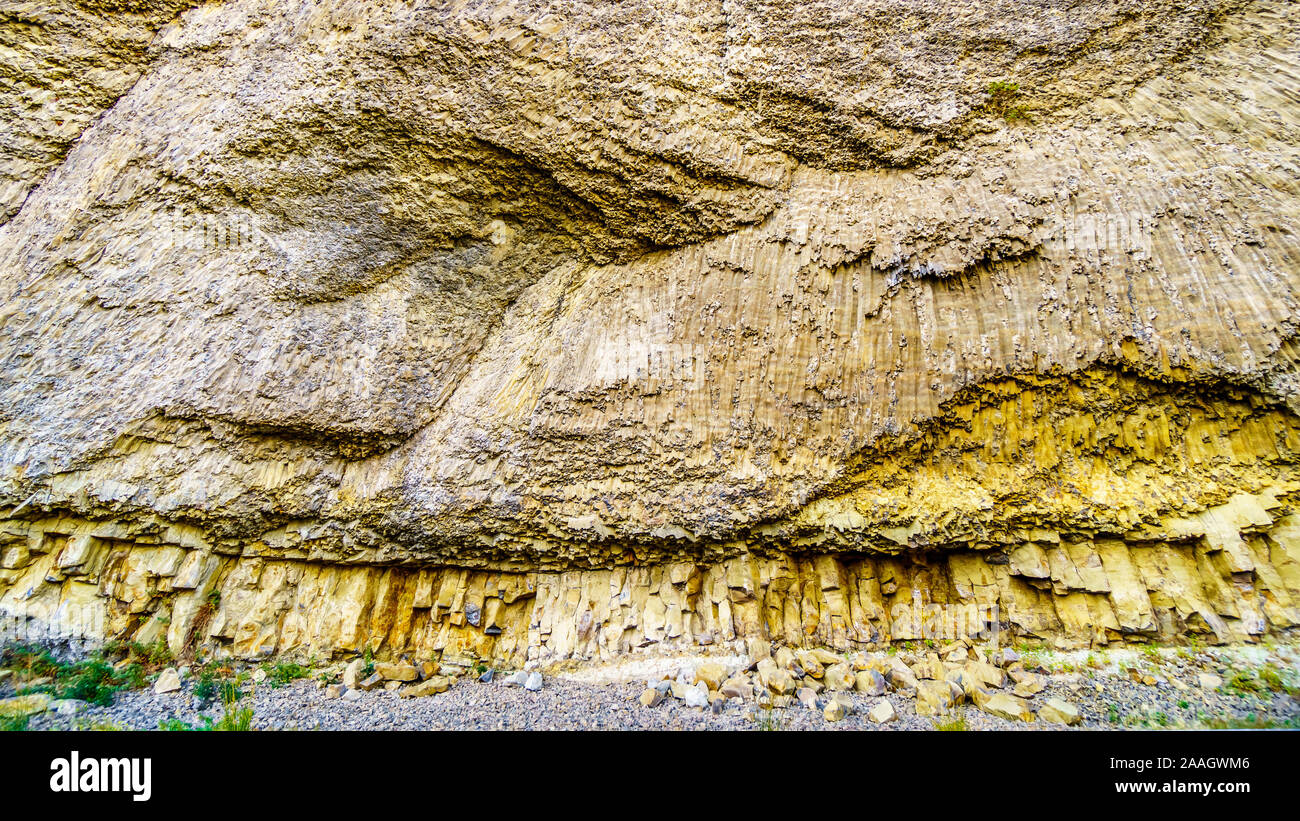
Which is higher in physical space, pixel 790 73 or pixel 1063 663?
pixel 790 73

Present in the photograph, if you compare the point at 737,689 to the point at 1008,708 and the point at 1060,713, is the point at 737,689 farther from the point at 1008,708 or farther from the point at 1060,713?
the point at 1060,713

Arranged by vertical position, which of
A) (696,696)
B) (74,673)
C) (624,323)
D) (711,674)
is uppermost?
(624,323)

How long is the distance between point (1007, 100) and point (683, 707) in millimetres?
5321

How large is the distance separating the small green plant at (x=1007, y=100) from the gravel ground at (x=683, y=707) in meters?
4.16

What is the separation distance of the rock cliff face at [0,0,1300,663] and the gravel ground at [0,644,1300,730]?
0.35 meters

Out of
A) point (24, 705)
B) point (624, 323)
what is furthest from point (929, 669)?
point (24, 705)

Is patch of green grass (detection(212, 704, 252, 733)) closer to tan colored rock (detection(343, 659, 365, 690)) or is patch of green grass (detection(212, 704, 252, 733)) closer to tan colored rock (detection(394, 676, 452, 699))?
tan colored rock (detection(343, 659, 365, 690))

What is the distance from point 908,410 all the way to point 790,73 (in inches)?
114

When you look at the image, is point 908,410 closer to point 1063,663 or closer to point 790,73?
point 1063,663

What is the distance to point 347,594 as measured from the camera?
516 centimetres

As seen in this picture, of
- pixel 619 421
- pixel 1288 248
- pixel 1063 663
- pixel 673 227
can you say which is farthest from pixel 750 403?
pixel 1288 248

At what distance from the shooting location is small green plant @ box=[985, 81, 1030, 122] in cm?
469

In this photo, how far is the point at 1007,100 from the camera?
4.72m

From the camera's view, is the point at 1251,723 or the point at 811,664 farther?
the point at 811,664
